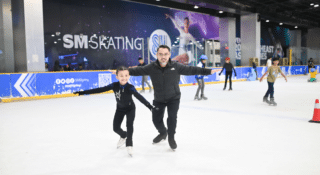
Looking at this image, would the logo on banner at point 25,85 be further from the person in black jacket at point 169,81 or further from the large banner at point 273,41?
the large banner at point 273,41

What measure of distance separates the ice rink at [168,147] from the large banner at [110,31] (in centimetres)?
879

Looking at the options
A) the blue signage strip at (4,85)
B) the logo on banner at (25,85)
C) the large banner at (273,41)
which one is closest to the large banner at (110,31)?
the logo on banner at (25,85)

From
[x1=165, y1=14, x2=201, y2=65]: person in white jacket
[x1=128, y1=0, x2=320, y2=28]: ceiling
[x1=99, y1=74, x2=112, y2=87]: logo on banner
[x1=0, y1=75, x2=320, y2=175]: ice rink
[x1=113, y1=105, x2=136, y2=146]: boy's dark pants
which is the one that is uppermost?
[x1=128, y1=0, x2=320, y2=28]: ceiling

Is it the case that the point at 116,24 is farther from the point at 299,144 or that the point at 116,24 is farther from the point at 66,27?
the point at 299,144

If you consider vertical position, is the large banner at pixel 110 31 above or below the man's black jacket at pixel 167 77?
above

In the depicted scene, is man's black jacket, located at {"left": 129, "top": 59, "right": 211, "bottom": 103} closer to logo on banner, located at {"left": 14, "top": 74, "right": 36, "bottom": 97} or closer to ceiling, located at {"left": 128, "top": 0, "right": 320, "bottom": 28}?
logo on banner, located at {"left": 14, "top": 74, "right": 36, "bottom": 97}

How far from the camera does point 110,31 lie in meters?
15.8

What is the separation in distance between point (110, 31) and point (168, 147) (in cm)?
1327

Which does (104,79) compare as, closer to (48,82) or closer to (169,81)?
(48,82)

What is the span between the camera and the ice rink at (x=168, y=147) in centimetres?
279

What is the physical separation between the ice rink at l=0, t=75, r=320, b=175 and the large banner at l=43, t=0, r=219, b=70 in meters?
8.79

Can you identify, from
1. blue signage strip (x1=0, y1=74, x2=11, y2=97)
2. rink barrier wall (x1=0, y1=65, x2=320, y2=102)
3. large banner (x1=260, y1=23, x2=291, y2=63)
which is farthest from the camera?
large banner (x1=260, y1=23, x2=291, y2=63)

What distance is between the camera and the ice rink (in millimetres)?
2789

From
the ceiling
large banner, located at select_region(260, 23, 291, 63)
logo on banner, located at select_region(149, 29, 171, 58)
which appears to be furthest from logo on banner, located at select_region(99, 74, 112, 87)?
large banner, located at select_region(260, 23, 291, 63)
